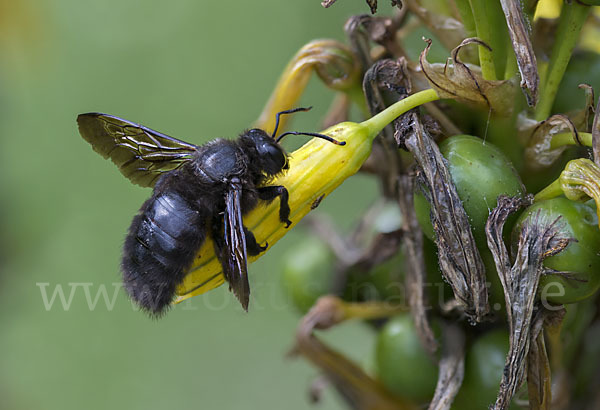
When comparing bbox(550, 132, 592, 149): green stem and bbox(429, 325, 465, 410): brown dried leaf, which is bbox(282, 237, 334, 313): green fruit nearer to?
bbox(429, 325, 465, 410): brown dried leaf

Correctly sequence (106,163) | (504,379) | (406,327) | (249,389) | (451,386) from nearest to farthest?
(504,379) → (451,386) → (406,327) → (249,389) → (106,163)

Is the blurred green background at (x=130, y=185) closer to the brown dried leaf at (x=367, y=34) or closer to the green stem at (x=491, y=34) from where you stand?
the brown dried leaf at (x=367, y=34)

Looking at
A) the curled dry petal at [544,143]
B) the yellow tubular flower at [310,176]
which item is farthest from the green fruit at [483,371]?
the yellow tubular flower at [310,176]

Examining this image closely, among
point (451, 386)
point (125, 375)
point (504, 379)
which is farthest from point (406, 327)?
point (125, 375)

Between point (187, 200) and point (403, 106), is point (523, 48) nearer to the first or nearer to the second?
point (403, 106)

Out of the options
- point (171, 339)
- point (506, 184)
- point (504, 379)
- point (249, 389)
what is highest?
point (506, 184)

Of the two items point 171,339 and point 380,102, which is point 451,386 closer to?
point 380,102

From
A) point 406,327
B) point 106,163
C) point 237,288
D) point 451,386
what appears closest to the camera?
point 237,288

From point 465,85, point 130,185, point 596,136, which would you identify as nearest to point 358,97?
point 465,85
